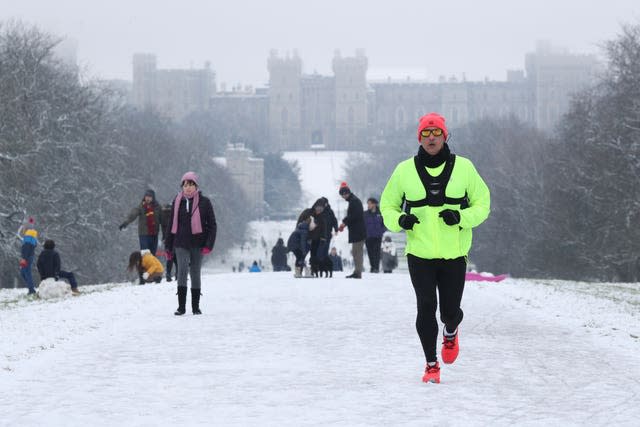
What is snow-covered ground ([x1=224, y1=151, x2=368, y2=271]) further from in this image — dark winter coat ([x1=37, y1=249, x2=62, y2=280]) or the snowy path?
the snowy path

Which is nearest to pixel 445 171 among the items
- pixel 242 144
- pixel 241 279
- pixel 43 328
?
pixel 43 328

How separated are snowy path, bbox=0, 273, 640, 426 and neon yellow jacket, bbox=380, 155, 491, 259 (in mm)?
898

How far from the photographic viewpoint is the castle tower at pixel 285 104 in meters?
191

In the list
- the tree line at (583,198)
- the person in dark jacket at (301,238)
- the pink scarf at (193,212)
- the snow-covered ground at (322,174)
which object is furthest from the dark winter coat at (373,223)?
the snow-covered ground at (322,174)

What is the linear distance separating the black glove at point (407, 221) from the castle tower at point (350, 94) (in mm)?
182376

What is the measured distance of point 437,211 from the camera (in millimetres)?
8500

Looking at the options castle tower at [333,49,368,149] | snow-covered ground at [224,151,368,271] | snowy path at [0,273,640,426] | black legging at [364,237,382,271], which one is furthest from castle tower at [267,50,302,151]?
snowy path at [0,273,640,426]

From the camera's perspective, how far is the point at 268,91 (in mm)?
198500

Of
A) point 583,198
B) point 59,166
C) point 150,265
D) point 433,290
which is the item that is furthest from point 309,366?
point 59,166

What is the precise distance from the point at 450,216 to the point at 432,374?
41.2 inches

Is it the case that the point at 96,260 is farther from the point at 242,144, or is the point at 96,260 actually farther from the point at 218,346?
the point at 242,144

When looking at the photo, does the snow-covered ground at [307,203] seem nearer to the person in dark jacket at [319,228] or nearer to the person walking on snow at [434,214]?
the person in dark jacket at [319,228]

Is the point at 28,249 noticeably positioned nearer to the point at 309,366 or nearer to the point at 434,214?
the point at 309,366

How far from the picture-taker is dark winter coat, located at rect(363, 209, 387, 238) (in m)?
22.1
